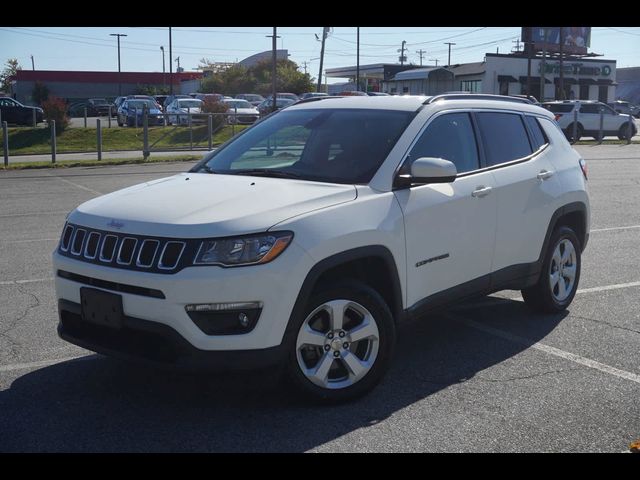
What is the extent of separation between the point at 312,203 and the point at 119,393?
1.65 m

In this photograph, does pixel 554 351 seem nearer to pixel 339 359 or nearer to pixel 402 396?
pixel 402 396

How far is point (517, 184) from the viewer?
6.14 m

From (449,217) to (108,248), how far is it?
7.33 ft

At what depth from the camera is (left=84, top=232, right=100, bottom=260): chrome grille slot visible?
4598 millimetres

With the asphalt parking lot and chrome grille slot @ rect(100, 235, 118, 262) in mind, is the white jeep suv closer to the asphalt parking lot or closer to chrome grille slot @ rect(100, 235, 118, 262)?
chrome grille slot @ rect(100, 235, 118, 262)

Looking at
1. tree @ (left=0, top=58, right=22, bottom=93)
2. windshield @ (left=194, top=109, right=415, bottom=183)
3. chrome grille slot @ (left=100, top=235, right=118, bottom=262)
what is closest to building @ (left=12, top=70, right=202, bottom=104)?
tree @ (left=0, top=58, right=22, bottom=93)

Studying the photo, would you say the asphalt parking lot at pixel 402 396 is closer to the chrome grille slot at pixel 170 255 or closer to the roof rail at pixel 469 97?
the chrome grille slot at pixel 170 255

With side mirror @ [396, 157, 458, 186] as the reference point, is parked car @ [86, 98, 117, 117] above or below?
below

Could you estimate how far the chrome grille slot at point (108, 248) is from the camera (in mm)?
4488

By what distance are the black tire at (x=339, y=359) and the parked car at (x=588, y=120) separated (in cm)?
3234

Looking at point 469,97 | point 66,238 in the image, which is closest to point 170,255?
point 66,238

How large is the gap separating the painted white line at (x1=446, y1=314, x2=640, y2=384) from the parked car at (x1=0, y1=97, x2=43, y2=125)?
3475 cm

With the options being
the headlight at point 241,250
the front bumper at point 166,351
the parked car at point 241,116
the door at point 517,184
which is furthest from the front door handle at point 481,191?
A: the parked car at point 241,116
